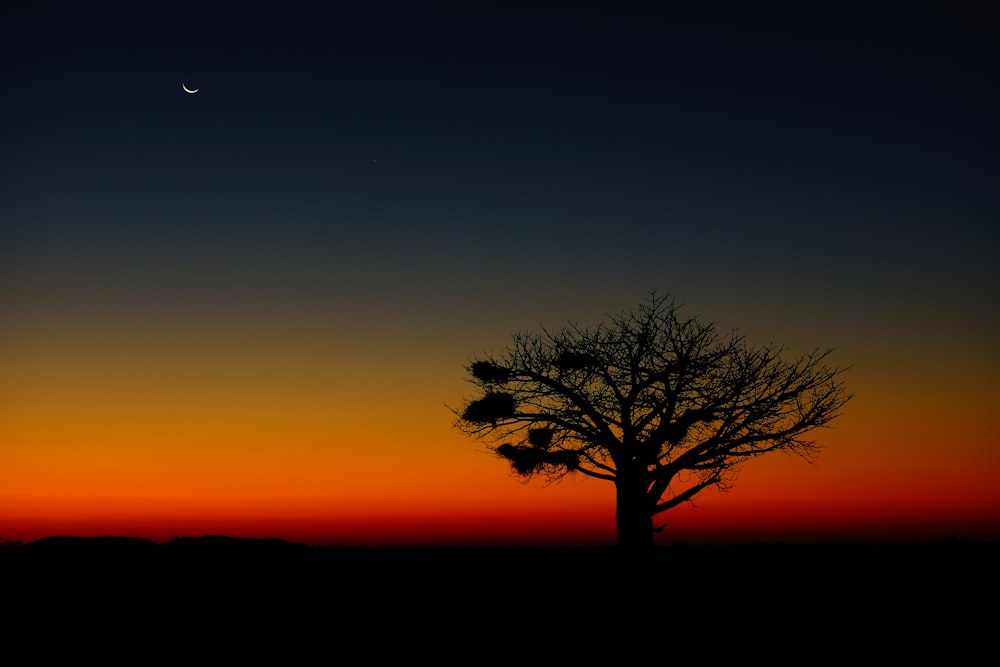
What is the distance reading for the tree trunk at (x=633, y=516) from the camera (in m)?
24.2

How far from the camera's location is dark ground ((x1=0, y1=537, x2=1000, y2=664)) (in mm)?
13930

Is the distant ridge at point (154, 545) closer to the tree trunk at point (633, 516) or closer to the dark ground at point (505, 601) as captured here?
the dark ground at point (505, 601)

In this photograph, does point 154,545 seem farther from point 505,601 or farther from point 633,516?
point 633,516

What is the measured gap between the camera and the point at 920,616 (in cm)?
1572

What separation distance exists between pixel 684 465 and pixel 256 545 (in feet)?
34.8

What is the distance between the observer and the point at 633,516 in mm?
24250

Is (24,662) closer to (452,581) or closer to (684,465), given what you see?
(452,581)

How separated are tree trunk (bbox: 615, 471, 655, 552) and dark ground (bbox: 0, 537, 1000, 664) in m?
0.72

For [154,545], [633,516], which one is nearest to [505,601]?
[633,516]

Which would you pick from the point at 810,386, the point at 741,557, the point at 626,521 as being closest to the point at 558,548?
the point at 626,521

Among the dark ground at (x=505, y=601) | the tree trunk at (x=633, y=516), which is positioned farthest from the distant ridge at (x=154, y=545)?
the tree trunk at (x=633, y=516)

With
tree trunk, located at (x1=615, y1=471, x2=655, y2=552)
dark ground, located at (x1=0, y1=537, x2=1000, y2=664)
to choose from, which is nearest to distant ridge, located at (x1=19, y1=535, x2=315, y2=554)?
dark ground, located at (x1=0, y1=537, x2=1000, y2=664)

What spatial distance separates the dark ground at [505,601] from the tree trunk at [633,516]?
28.2 inches

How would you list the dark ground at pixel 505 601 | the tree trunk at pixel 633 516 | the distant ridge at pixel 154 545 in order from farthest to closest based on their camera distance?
the tree trunk at pixel 633 516, the distant ridge at pixel 154 545, the dark ground at pixel 505 601
